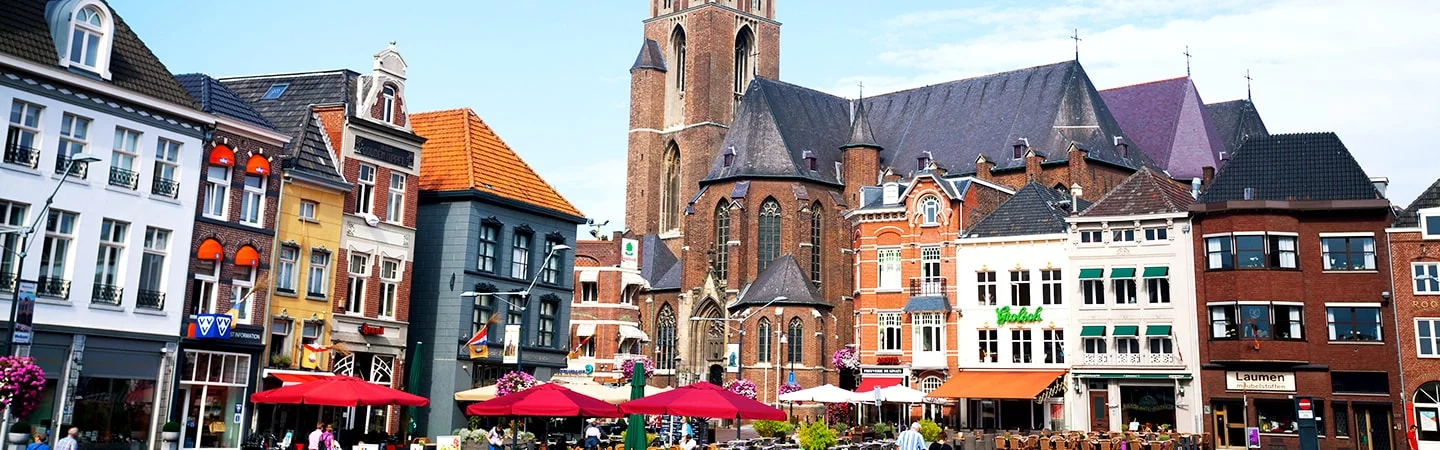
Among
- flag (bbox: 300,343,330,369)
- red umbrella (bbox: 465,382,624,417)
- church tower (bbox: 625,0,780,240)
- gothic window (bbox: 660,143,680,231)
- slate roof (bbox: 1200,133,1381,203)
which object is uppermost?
church tower (bbox: 625,0,780,240)

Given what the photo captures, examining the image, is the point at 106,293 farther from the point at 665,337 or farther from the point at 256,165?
the point at 665,337

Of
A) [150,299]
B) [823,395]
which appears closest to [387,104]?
[150,299]

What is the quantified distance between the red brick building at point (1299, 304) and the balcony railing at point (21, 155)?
34224 mm

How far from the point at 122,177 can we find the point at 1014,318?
31.1 meters

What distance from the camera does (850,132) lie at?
74.1 metres

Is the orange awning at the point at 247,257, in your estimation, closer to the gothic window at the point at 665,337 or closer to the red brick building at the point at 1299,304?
the red brick building at the point at 1299,304

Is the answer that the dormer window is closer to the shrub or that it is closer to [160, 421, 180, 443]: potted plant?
[160, 421, 180, 443]: potted plant

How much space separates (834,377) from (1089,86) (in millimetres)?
20288

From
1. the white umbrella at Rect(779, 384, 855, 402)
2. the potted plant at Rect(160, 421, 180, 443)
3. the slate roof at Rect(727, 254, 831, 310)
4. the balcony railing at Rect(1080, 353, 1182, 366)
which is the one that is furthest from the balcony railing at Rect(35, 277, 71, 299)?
the slate roof at Rect(727, 254, 831, 310)

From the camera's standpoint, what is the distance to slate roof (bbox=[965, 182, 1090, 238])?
4794cm

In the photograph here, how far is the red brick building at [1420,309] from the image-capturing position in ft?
129

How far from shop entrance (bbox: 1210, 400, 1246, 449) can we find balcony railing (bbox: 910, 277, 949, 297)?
11.8 meters

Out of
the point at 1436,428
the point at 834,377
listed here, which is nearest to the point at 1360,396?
the point at 1436,428

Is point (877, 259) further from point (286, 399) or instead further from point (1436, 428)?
point (286, 399)
